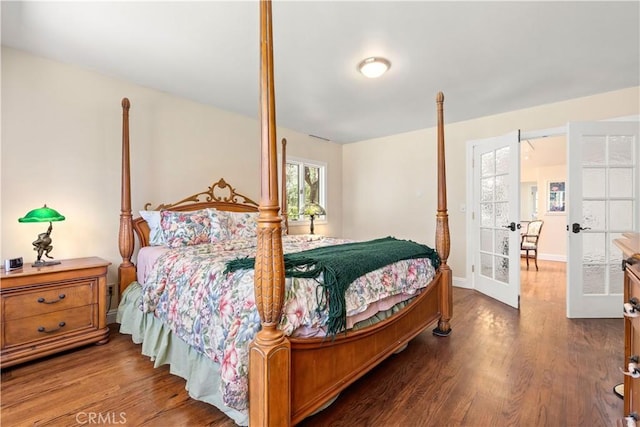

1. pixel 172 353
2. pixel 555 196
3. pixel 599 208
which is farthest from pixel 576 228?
pixel 555 196

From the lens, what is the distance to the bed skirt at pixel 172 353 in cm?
158

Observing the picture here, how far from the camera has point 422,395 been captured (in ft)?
5.80

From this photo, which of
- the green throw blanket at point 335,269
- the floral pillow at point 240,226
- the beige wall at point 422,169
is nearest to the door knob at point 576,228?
the beige wall at point 422,169

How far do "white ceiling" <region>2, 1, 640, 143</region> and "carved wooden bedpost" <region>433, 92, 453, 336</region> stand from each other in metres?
0.55

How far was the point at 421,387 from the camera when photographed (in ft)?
6.07

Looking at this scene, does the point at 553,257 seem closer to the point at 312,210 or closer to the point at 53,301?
the point at 312,210

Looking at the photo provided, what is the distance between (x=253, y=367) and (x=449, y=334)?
2.04 meters

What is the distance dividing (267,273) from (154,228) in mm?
2129

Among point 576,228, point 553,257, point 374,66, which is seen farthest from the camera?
point 553,257

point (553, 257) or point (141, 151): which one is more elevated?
point (141, 151)

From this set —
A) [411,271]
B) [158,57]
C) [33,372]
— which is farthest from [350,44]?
[33,372]

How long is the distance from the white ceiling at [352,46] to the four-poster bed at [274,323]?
478 mm

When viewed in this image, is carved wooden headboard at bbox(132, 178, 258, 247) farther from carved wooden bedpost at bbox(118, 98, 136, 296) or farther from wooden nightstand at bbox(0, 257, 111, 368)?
wooden nightstand at bbox(0, 257, 111, 368)

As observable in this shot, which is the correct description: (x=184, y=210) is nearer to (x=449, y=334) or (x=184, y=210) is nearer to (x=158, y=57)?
(x=158, y=57)
